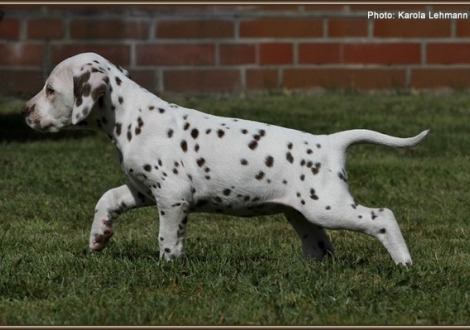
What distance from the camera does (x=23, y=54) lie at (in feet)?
49.0

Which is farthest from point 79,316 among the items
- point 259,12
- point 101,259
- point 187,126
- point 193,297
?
point 259,12

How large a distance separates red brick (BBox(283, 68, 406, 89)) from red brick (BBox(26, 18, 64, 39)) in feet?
10.0

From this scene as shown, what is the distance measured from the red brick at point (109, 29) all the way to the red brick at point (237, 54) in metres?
1.04

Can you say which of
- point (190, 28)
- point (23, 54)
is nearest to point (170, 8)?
point (190, 28)

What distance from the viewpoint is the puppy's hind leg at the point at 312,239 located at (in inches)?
291

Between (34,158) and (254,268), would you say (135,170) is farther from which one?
(34,158)

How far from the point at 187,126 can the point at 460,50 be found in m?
8.45

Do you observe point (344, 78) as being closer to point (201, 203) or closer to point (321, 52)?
point (321, 52)

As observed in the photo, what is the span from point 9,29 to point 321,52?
13.5 ft

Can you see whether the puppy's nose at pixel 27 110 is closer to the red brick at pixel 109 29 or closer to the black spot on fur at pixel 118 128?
the black spot on fur at pixel 118 128

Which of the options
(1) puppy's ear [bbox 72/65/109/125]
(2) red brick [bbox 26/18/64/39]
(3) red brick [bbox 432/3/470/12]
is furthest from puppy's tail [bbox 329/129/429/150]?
(2) red brick [bbox 26/18/64/39]

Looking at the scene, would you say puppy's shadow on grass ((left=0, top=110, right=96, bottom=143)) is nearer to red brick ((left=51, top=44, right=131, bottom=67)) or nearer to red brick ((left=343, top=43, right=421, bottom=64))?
red brick ((left=51, top=44, right=131, bottom=67))

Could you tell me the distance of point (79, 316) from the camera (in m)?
5.75

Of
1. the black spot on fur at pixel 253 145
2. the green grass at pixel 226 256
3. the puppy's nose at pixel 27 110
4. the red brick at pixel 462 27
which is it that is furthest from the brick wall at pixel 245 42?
the black spot on fur at pixel 253 145
